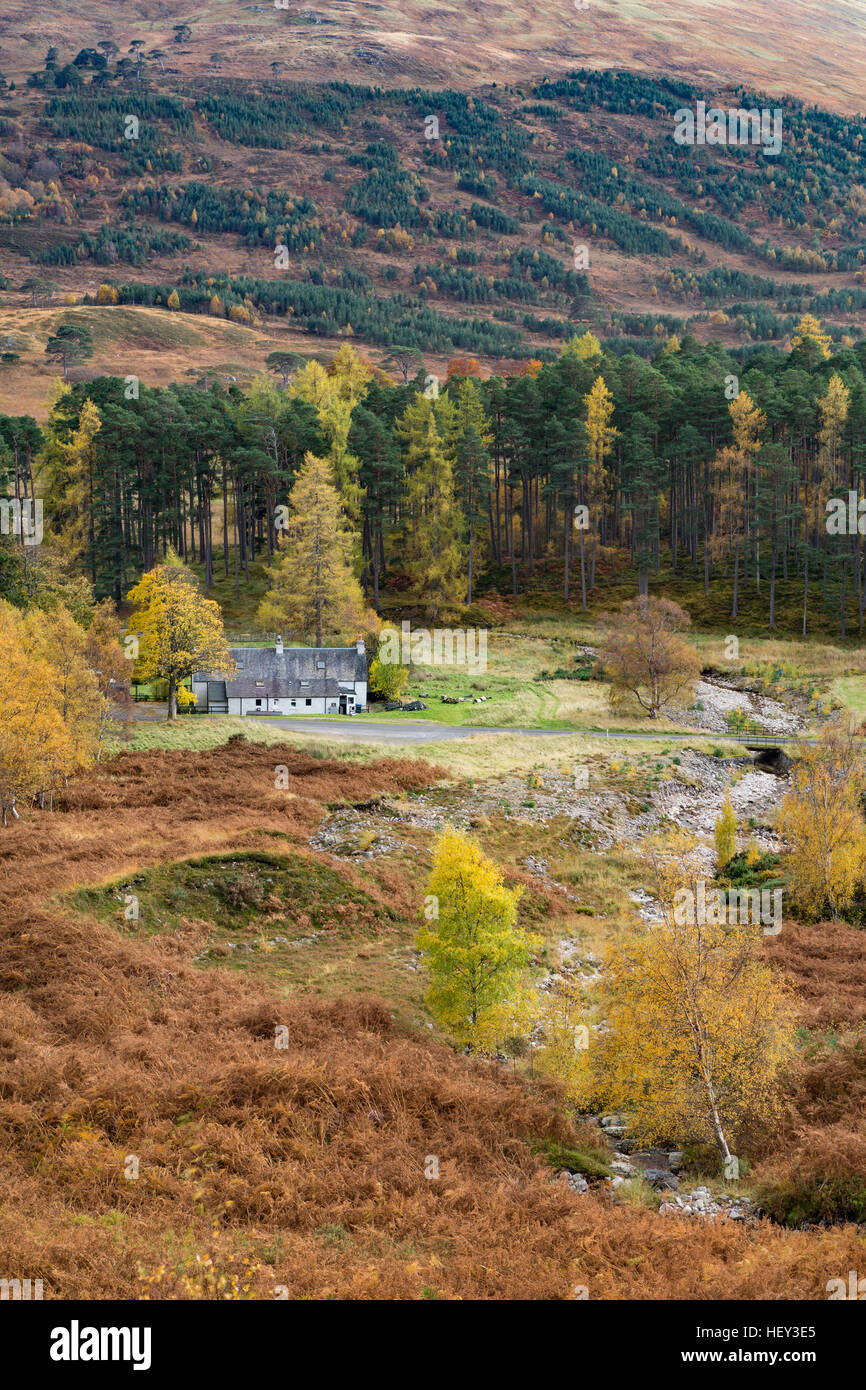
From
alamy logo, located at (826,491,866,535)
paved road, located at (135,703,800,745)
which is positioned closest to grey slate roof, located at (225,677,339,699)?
paved road, located at (135,703,800,745)

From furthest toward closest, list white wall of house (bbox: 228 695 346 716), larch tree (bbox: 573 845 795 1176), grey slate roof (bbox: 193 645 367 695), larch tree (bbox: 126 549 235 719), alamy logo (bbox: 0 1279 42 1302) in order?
→ 1. grey slate roof (bbox: 193 645 367 695)
2. white wall of house (bbox: 228 695 346 716)
3. larch tree (bbox: 126 549 235 719)
4. larch tree (bbox: 573 845 795 1176)
5. alamy logo (bbox: 0 1279 42 1302)

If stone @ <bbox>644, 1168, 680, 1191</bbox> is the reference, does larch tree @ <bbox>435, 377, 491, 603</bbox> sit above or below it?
above

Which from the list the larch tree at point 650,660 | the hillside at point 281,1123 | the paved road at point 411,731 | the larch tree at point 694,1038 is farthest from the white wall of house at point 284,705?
the larch tree at point 694,1038

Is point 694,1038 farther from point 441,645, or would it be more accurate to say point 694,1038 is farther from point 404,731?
point 441,645

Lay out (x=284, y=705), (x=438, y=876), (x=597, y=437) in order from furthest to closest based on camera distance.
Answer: (x=597, y=437) < (x=284, y=705) < (x=438, y=876)

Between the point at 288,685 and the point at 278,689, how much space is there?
0.71 metres

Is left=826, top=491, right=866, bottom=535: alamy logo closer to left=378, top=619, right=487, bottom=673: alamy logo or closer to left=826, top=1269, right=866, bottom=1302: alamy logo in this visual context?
left=378, top=619, right=487, bottom=673: alamy logo

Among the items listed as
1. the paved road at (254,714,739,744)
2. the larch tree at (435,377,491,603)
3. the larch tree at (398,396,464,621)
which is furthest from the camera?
the larch tree at (435,377,491,603)

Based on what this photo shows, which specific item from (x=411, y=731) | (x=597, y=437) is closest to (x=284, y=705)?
(x=411, y=731)

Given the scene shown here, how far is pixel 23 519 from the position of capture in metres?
70.3

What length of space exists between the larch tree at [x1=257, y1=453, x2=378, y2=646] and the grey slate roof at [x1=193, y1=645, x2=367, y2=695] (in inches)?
207

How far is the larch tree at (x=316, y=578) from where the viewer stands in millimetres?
65812

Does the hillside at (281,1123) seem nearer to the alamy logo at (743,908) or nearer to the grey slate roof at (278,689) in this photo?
the alamy logo at (743,908)

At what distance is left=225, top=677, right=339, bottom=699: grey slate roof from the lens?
5941cm
